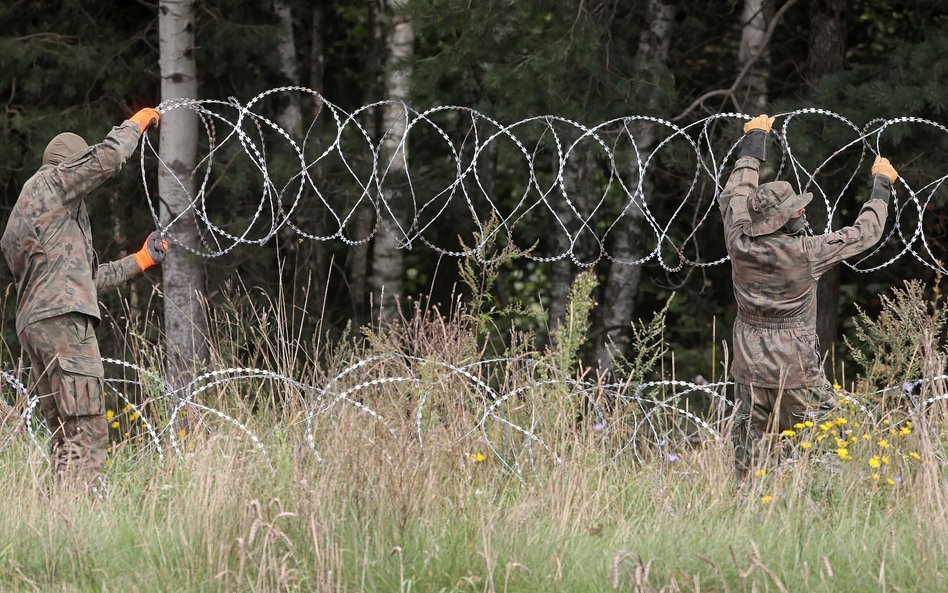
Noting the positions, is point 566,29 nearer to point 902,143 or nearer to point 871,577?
point 902,143

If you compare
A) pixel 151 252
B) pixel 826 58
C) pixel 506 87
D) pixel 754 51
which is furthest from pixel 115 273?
pixel 826 58

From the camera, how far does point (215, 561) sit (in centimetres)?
445

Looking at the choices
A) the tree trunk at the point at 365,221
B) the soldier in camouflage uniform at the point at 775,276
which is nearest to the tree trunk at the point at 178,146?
the tree trunk at the point at 365,221

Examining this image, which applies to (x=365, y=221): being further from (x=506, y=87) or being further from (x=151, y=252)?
(x=151, y=252)

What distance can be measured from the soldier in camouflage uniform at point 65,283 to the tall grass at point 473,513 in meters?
0.41

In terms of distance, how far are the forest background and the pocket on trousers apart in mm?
2835

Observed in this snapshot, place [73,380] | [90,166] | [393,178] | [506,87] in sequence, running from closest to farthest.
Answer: [90,166], [73,380], [506,87], [393,178]

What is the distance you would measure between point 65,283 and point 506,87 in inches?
178

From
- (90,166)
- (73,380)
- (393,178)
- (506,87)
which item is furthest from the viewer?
(393,178)

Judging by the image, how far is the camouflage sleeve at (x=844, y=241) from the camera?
619 cm

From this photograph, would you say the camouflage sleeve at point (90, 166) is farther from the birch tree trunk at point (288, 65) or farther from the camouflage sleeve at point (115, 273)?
the birch tree trunk at point (288, 65)

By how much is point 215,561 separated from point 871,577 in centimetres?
224

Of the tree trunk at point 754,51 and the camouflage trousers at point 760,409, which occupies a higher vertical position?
the tree trunk at point 754,51

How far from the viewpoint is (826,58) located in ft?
35.6
